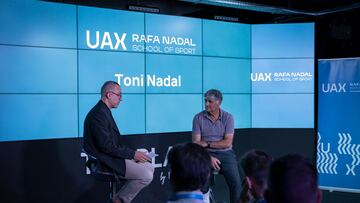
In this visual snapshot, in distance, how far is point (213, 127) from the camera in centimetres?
422

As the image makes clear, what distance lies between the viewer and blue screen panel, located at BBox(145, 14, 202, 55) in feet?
16.8

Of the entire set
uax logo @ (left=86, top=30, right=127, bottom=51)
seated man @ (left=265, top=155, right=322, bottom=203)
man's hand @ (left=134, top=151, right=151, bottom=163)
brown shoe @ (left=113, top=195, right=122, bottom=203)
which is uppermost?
uax logo @ (left=86, top=30, right=127, bottom=51)

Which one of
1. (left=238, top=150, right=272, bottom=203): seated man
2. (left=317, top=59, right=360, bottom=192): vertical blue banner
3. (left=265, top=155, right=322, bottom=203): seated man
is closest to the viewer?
(left=265, top=155, right=322, bottom=203): seated man

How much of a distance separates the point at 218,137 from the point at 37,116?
69.9 inches

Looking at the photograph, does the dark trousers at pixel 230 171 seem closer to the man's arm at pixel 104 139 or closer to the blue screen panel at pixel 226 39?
the man's arm at pixel 104 139

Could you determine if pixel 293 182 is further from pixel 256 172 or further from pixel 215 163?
pixel 215 163

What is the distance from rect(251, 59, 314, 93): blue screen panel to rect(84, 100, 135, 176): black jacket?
2.94 metres

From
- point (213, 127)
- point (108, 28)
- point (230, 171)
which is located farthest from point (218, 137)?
point (108, 28)

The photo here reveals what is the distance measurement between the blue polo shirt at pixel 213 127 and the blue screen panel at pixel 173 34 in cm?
129

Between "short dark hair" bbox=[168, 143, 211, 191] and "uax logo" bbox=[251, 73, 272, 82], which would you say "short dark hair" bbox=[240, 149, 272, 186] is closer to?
"short dark hair" bbox=[168, 143, 211, 191]

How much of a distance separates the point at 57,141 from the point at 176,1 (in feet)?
7.51

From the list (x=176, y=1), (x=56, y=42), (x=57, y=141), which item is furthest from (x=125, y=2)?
(x=57, y=141)

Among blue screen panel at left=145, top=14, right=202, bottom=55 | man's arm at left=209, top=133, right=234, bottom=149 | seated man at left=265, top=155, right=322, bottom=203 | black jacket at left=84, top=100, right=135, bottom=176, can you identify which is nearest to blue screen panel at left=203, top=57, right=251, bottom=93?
blue screen panel at left=145, top=14, right=202, bottom=55

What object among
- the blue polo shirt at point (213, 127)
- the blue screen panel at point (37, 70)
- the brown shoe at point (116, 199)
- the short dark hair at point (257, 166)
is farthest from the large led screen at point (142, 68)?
the short dark hair at point (257, 166)
